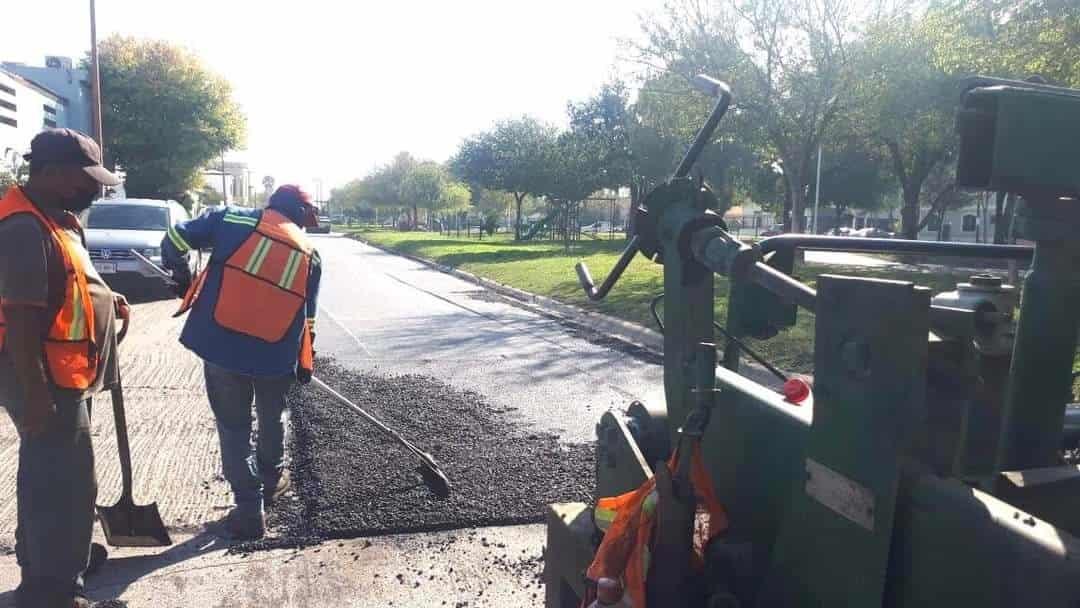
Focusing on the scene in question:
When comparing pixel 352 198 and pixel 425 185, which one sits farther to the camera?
pixel 352 198

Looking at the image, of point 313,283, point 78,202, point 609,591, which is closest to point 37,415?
point 78,202

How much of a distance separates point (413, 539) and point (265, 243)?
164 centimetres

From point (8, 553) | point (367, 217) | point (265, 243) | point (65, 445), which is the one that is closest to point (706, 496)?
point (65, 445)

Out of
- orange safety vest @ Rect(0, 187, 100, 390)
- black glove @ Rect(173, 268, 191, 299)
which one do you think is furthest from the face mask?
black glove @ Rect(173, 268, 191, 299)

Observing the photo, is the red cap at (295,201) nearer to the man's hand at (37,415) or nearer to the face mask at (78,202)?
the face mask at (78,202)

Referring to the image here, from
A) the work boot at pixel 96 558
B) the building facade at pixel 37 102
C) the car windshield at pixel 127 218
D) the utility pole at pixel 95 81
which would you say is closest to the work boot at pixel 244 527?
the work boot at pixel 96 558

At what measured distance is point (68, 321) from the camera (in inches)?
123

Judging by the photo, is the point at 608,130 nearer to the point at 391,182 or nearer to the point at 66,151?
the point at 391,182

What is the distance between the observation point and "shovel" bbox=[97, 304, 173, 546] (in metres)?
3.94

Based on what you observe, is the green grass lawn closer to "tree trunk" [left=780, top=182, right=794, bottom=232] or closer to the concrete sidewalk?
the concrete sidewalk

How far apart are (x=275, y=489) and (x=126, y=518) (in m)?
0.82

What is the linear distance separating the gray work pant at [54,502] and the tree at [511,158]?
38.4 meters

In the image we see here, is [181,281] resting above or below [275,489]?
above

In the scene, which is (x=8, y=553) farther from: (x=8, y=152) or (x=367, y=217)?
(x=367, y=217)
